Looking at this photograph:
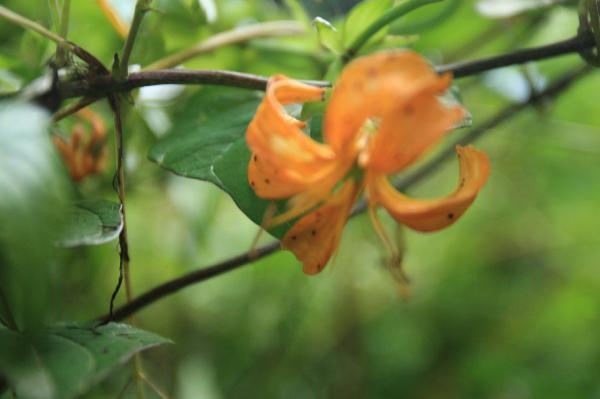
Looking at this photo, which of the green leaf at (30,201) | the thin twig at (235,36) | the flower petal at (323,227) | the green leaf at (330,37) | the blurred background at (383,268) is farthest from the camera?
the blurred background at (383,268)

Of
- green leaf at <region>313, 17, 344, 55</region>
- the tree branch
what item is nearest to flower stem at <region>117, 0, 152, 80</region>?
the tree branch

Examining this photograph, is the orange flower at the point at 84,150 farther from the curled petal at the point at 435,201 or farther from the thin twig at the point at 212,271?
the curled petal at the point at 435,201

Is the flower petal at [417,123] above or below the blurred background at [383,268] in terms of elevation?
above

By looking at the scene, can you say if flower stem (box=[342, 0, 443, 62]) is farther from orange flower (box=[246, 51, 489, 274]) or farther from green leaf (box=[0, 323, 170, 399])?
green leaf (box=[0, 323, 170, 399])

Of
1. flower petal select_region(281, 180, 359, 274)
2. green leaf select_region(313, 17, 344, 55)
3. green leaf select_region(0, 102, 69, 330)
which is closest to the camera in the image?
green leaf select_region(0, 102, 69, 330)

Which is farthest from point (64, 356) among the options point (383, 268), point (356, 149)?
point (383, 268)

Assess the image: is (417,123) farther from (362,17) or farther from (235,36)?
(235,36)

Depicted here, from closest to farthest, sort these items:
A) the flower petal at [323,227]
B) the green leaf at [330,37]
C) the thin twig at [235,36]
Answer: the flower petal at [323,227] < the green leaf at [330,37] < the thin twig at [235,36]

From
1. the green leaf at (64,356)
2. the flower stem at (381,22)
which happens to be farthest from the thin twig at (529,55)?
the green leaf at (64,356)
